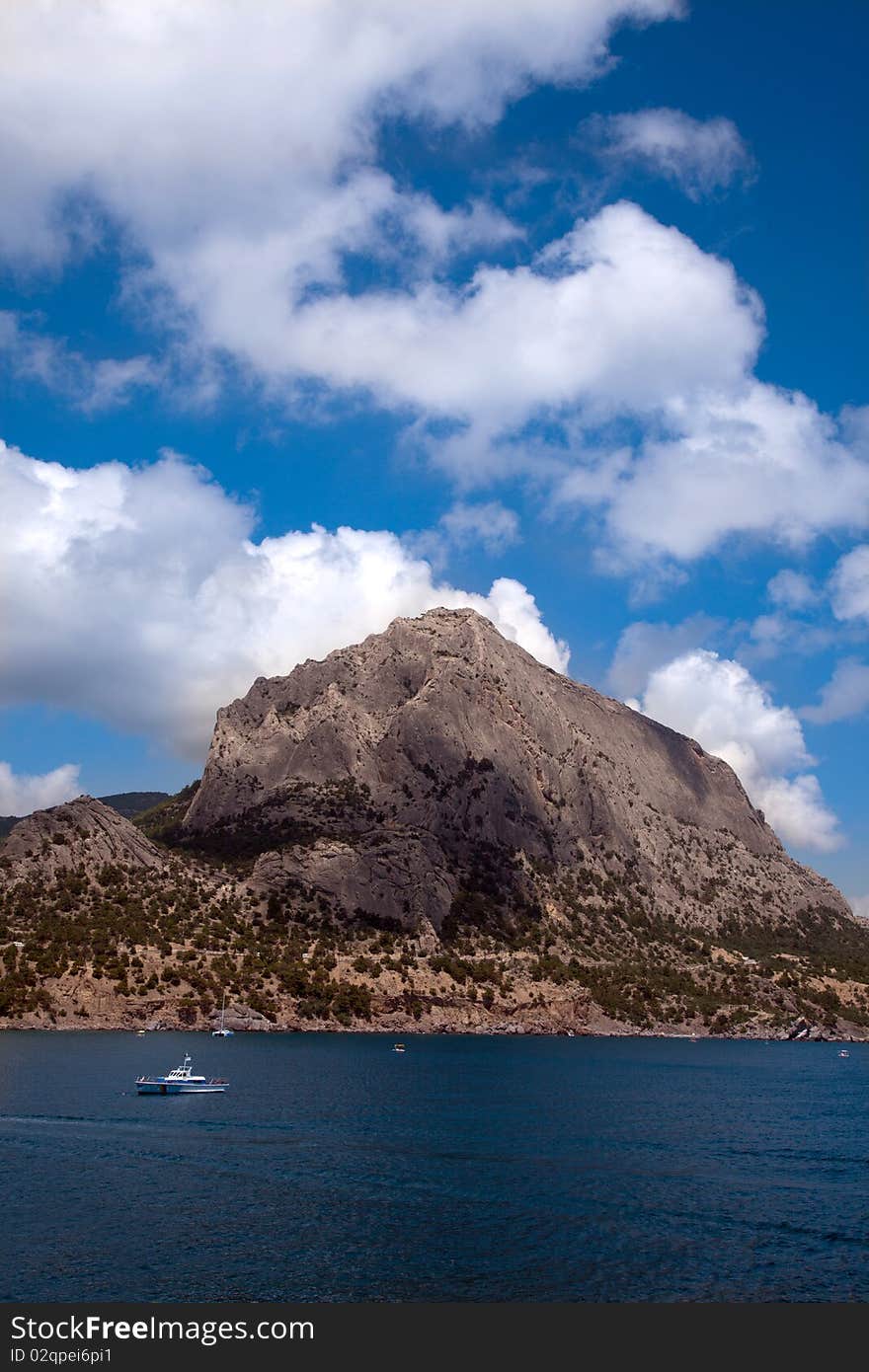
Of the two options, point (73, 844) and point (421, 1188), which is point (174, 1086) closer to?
point (421, 1188)

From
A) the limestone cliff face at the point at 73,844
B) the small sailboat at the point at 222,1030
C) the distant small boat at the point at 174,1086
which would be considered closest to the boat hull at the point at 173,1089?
the distant small boat at the point at 174,1086

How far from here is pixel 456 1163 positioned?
6512 centimetres

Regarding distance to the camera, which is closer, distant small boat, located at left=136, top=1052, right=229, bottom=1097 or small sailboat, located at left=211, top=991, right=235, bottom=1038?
distant small boat, located at left=136, top=1052, right=229, bottom=1097

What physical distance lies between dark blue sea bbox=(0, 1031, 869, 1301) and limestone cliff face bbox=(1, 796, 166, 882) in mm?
67717

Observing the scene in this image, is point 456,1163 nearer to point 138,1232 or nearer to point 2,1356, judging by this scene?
point 138,1232

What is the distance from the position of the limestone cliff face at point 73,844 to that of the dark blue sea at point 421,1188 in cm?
6772

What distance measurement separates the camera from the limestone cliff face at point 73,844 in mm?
179125

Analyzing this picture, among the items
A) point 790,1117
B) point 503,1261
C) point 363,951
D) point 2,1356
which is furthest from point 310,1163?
point 363,951

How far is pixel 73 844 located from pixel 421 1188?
14093 cm

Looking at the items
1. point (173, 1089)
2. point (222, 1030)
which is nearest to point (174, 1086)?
point (173, 1089)

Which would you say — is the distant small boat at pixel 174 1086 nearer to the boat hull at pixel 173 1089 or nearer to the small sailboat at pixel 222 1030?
the boat hull at pixel 173 1089

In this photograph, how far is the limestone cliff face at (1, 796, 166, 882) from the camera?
588ft

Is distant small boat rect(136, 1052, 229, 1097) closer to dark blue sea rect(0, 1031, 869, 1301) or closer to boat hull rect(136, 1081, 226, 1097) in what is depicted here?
boat hull rect(136, 1081, 226, 1097)

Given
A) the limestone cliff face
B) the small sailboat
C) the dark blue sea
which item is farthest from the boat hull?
the limestone cliff face
